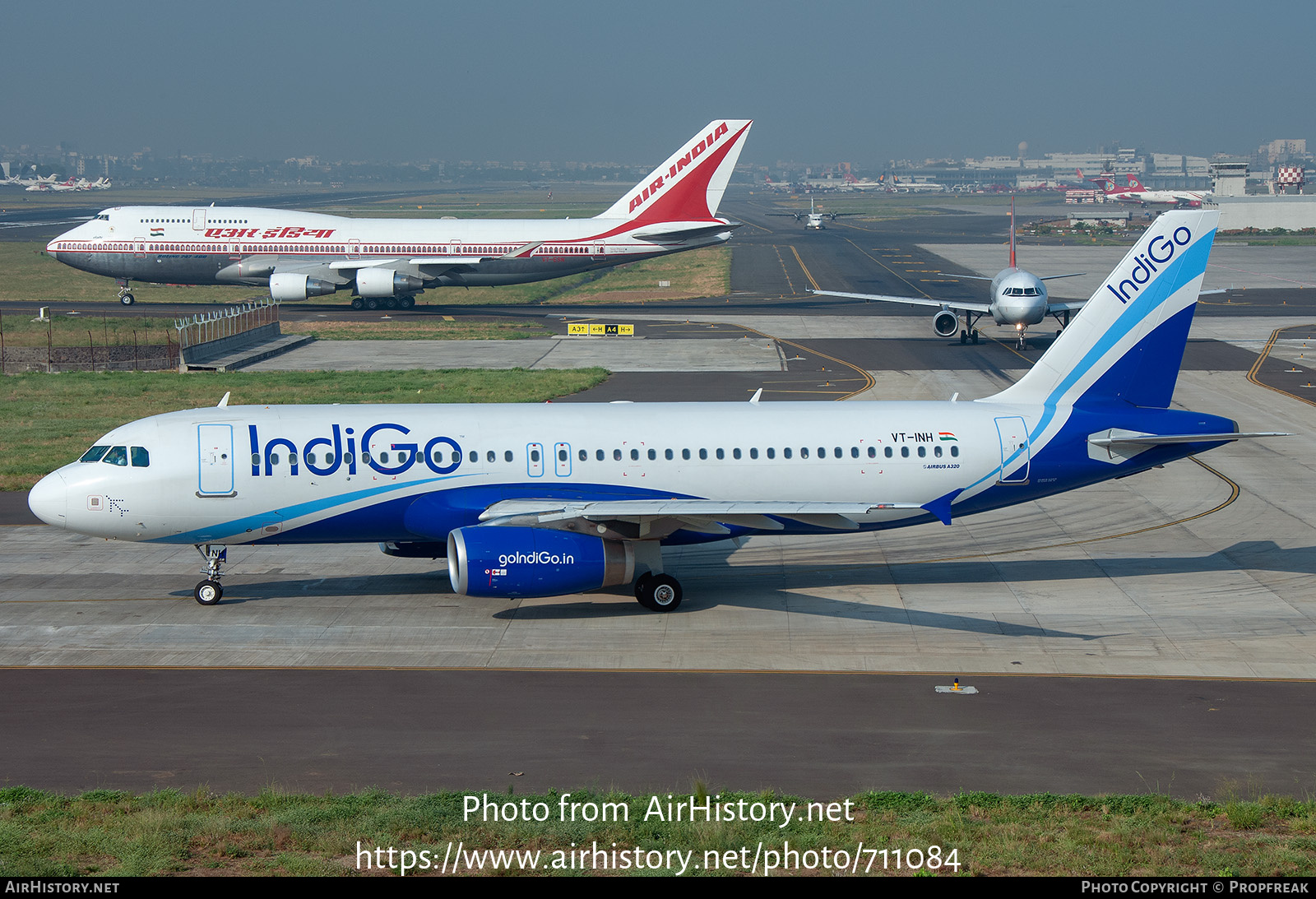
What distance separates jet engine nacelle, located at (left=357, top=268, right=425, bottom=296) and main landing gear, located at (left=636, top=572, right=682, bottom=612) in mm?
63976

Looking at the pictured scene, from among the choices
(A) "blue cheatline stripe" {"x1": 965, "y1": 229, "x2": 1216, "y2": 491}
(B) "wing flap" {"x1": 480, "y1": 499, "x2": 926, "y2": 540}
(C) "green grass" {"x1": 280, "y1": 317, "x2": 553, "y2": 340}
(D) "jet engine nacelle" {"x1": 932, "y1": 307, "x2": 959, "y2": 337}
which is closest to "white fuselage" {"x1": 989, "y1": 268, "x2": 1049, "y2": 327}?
(D) "jet engine nacelle" {"x1": 932, "y1": 307, "x2": 959, "y2": 337}

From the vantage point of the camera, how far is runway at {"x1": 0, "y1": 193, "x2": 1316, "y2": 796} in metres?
19.0

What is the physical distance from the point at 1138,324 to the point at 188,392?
41203 millimetres

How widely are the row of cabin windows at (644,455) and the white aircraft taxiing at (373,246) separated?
57165 mm

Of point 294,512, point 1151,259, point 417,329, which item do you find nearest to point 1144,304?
point 1151,259

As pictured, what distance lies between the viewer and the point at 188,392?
178 feet

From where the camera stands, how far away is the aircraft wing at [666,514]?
2492 centimetres

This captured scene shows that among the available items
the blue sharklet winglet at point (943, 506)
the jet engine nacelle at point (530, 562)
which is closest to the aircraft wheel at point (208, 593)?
the jet engine nacelle at point (530, 562)

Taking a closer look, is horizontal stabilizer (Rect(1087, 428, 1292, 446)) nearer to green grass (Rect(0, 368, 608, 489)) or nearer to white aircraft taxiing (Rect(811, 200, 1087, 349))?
green grass (Rect(0, 368, 608, 489))

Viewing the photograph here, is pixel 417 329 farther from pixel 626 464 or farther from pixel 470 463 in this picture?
pixel 626 464

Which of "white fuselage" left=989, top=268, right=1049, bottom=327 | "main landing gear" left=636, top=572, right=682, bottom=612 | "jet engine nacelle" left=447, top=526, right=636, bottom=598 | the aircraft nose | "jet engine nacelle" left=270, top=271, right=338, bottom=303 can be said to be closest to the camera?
"jet engine nacelle" left=447, top=526, right=636, bottom=598

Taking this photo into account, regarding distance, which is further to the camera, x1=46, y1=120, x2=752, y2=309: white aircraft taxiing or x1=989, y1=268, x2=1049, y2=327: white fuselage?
x1=46, y1=120, x2=752, y2=309: white aircraft taxiing

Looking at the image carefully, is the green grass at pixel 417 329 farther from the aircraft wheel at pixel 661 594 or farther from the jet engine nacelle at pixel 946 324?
the aircraft wheel at pixel 661 594
